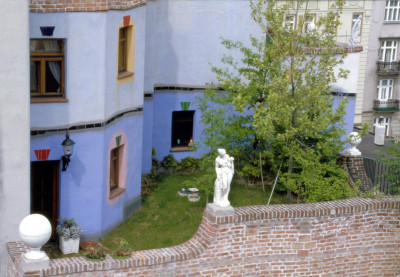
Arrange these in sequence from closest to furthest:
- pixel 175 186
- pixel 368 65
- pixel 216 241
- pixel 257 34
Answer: pixel 216 241 < pixel 175 186 < pixel 257 34 < pixel 368 65

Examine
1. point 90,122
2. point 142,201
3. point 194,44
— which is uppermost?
point 194,44

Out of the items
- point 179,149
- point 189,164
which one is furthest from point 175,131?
point 189,164

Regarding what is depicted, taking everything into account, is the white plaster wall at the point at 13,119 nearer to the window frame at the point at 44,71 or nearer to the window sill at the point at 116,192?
the window frame at the point at 44,71

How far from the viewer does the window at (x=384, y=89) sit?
50.7m

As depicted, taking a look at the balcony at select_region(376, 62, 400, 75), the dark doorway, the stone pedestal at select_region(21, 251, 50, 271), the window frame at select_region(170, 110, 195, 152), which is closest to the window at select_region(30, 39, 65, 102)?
the dark doorway

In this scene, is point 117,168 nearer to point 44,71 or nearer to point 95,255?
point 44,71

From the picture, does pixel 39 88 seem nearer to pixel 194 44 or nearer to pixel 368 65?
pixel 194 44

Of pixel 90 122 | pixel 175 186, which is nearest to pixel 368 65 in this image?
pixel 175 186

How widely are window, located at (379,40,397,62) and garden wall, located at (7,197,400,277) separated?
33.7 m

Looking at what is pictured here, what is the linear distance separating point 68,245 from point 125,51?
583 cm

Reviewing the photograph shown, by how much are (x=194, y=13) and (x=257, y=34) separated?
8.19 ft

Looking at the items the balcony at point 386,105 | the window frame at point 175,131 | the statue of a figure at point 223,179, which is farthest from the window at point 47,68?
the balcony at point 386,105

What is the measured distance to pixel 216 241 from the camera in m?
16.0

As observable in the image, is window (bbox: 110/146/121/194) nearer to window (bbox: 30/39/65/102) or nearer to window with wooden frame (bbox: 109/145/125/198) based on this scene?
window with wooden frame (bbox: 109/145/125/198)
